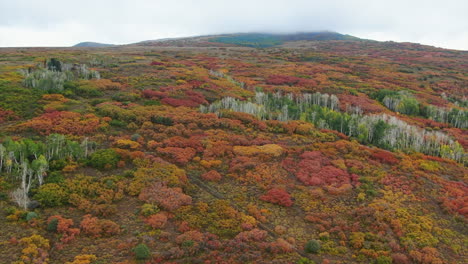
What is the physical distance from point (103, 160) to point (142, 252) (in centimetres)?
1176

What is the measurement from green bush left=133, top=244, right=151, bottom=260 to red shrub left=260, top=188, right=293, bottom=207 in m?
9.83

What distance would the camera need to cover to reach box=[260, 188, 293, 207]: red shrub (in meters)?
22.8

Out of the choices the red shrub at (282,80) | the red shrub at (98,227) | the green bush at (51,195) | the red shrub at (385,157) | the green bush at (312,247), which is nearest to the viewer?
the red shrub at (98,227)

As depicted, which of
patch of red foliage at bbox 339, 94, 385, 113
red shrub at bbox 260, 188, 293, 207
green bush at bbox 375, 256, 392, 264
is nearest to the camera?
green bush at bbox 375, 256, 392, 264

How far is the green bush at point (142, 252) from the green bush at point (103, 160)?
11.0m

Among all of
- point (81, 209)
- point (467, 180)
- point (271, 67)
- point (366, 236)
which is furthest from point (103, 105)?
point (271, 67)

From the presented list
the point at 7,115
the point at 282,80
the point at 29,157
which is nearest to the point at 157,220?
the point at 29,157

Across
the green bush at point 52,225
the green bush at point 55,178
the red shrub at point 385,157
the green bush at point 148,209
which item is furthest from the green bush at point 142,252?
the red shrub at point 385,157

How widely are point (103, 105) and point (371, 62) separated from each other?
333 ft

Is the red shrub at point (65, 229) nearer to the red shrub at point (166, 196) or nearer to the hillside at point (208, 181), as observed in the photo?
the hillside at point (208, 181)

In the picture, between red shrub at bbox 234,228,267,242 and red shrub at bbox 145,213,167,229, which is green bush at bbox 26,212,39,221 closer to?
red shrub at bbox 145,213,167,229

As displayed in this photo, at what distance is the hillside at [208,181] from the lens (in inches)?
683

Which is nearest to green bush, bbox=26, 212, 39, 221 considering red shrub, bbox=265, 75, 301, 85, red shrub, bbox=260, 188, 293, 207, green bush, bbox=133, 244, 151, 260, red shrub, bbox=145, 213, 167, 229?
red shrub, bbox=145, 213, 167, 229

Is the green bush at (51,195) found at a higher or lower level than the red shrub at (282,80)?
lower
